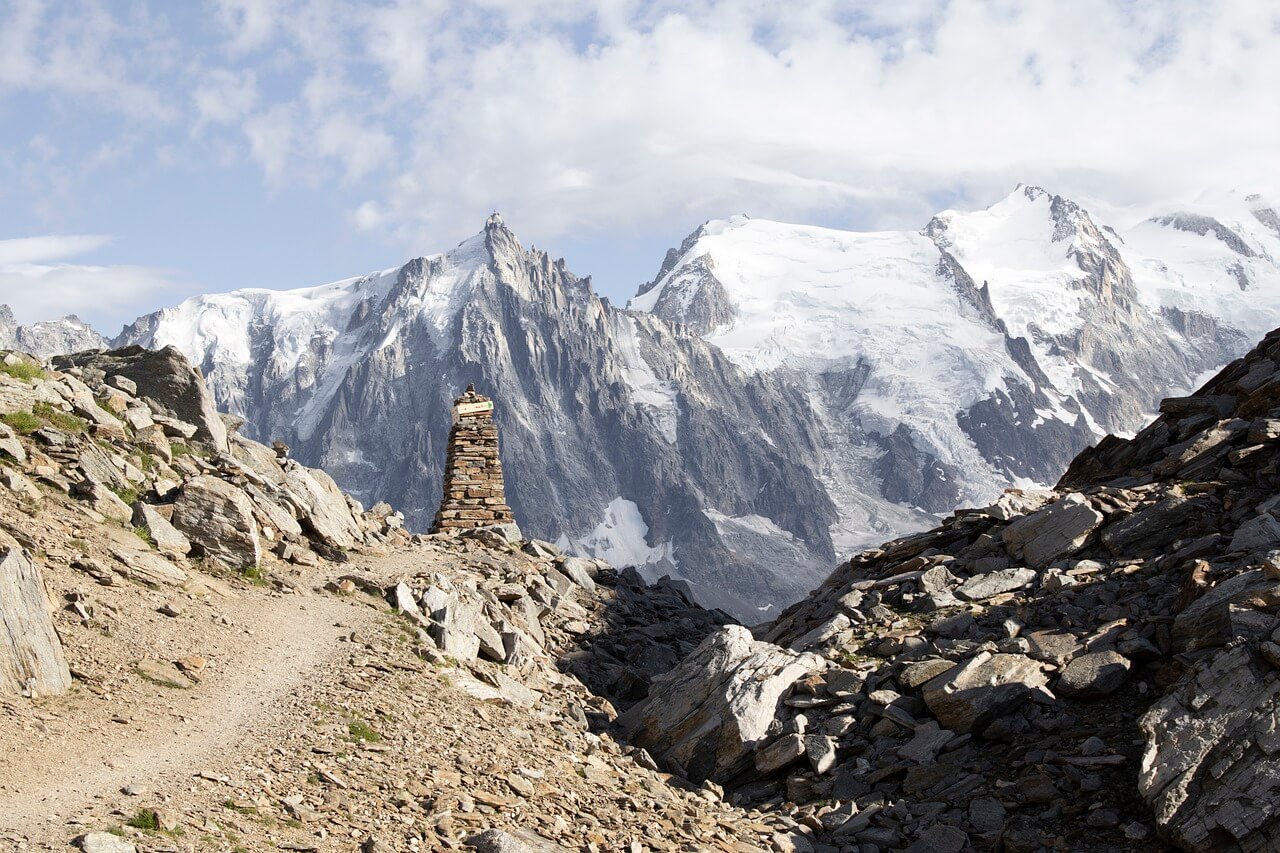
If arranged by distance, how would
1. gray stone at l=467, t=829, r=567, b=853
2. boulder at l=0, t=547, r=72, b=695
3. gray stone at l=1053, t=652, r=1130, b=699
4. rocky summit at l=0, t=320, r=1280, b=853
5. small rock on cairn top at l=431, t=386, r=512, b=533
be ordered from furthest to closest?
1. small rock on cairn top at l=431, t=386, r=512, b=533
2. gray stone at l=1053, t=652, r=1130, b=699
3. boulder at l=0, t=547, r=72, b=695
4. rocky summit at l=0, t=320, r=1280, b=853
5. gray stone at l=467, t=829, r=567, b=853

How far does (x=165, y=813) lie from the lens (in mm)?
14086

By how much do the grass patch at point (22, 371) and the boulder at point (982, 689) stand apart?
21691 millimetres

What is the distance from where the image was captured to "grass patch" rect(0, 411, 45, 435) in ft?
81.5

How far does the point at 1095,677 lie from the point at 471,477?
78.0 ft

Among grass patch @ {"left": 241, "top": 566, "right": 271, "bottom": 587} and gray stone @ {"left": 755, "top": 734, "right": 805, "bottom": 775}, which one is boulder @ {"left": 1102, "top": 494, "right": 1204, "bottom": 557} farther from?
grass patch @ {"left": 241, "top": 566, "right": 271, "bottom": 587}

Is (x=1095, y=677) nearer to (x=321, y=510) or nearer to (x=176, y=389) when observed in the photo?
(x=321, y=510)

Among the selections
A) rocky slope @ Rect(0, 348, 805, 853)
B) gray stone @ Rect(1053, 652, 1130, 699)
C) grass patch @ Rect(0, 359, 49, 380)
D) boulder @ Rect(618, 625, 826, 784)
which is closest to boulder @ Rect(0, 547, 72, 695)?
rocky slope @ Rect(0, 348, 805, 853)

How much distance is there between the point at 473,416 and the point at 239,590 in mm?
17743

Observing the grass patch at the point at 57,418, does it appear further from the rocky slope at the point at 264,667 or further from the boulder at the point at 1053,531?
the boulder at the point at 1053,531

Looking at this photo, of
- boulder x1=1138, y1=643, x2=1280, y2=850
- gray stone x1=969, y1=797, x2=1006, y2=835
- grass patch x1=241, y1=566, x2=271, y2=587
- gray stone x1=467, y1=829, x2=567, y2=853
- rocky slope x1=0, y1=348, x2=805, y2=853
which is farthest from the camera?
grass patch x1=241, y1=566, x2=271, y2=587

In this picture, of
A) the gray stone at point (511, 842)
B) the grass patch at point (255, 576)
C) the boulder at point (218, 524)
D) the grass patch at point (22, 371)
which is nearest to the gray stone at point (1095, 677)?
the gray stone at point (511, 842)

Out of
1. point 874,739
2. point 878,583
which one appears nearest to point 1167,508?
point 878,583

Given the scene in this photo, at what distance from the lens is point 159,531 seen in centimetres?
2350

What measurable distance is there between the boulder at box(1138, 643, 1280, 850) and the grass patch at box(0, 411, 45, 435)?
73.8 ft
